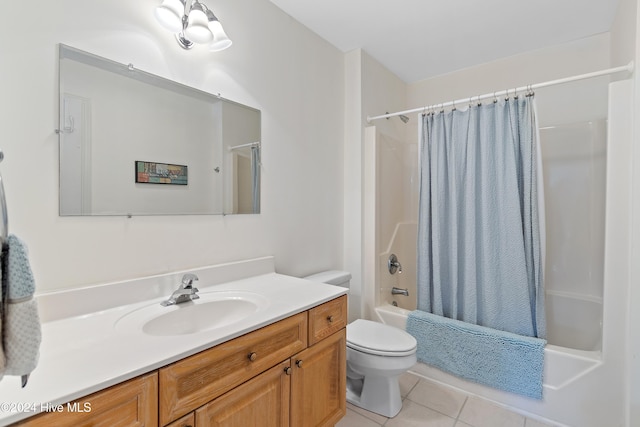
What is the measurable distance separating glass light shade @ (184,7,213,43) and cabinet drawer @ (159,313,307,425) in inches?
48.8

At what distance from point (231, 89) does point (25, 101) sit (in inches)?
32.5

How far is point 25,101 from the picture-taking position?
0.98 metres

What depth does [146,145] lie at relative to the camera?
50.0 inches

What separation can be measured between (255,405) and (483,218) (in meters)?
1.69

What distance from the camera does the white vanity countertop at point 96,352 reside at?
2.00 feet

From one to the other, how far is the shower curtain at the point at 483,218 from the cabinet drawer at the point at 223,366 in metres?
1.33

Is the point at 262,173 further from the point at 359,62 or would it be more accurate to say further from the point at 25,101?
the point at 359,62

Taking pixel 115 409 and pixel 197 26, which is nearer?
pixel 115 409

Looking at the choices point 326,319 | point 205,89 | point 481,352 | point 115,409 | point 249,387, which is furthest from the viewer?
point 481,352

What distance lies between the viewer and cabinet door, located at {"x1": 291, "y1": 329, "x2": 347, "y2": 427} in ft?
3.88

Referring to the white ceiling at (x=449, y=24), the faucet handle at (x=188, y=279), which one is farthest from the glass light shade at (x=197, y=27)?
the faucet handle at (x=188, y=279)

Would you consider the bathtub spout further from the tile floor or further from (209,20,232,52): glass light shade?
(209,20,232,52): glass light shade

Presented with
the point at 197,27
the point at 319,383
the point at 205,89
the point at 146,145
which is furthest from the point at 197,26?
the point at 319,383

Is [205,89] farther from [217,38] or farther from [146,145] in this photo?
[146,145]
